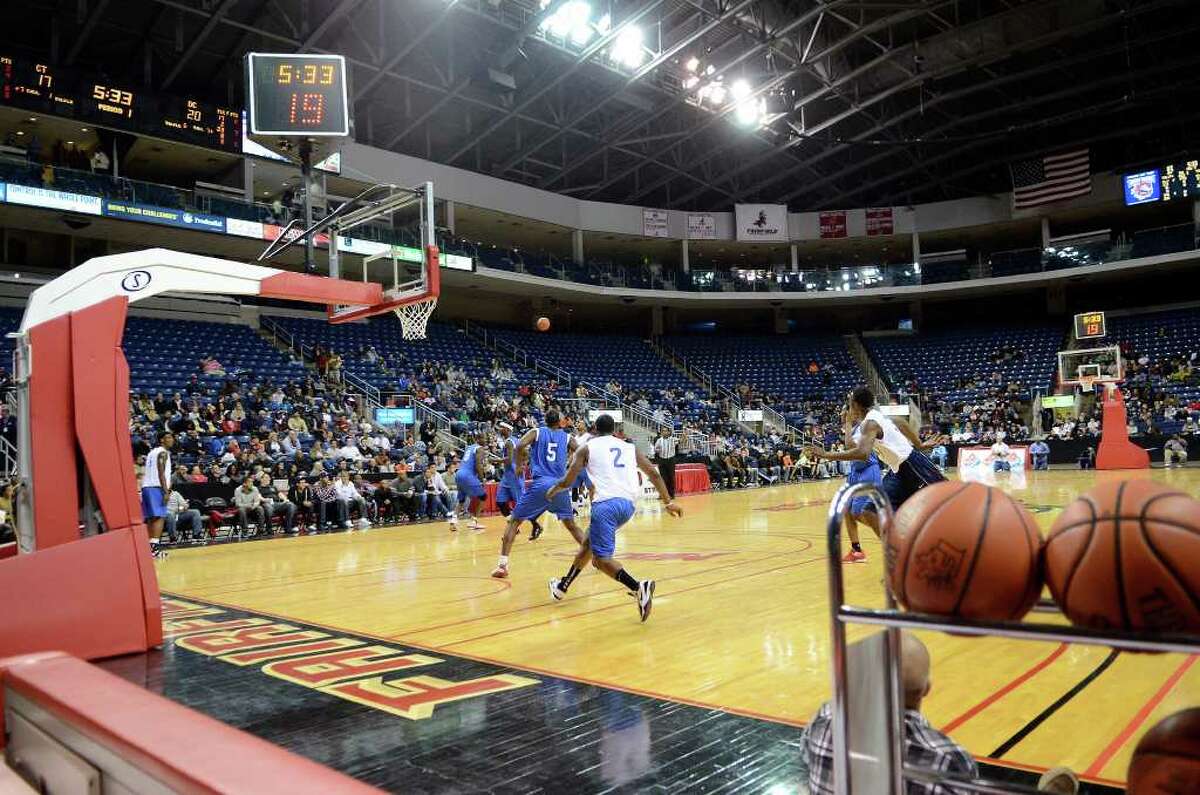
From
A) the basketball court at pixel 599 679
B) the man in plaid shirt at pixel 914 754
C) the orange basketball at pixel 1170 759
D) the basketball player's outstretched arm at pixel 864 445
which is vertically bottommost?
the basketball court at pixel 599 679

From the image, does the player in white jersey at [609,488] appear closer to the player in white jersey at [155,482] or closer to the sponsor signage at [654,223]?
the player in white jersey at [155,482]

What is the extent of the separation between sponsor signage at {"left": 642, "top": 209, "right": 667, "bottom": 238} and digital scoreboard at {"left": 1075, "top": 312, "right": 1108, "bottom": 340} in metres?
15.2

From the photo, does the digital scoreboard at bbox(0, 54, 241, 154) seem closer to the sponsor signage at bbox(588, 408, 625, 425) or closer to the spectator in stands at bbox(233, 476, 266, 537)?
the spectator in stands at bbox(233, 476, 266, 537)

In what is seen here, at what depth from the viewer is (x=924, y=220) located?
34.6 meters

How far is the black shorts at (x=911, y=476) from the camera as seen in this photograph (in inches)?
267

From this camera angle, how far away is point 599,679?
4.26m

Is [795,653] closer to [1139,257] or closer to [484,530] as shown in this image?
[484,530]

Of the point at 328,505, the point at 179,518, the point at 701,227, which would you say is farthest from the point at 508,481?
the point at 701,227

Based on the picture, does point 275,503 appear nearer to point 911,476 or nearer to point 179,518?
point 179,518

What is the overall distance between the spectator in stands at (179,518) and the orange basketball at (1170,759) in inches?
550

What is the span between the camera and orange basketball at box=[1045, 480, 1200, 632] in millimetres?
1338

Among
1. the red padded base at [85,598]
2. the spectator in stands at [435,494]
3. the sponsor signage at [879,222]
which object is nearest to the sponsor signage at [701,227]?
the sponsor signage at [879,222]

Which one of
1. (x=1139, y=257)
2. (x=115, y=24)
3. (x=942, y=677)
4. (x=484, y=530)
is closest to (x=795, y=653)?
(x=942, y=677)

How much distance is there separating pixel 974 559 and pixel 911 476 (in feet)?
18.4
